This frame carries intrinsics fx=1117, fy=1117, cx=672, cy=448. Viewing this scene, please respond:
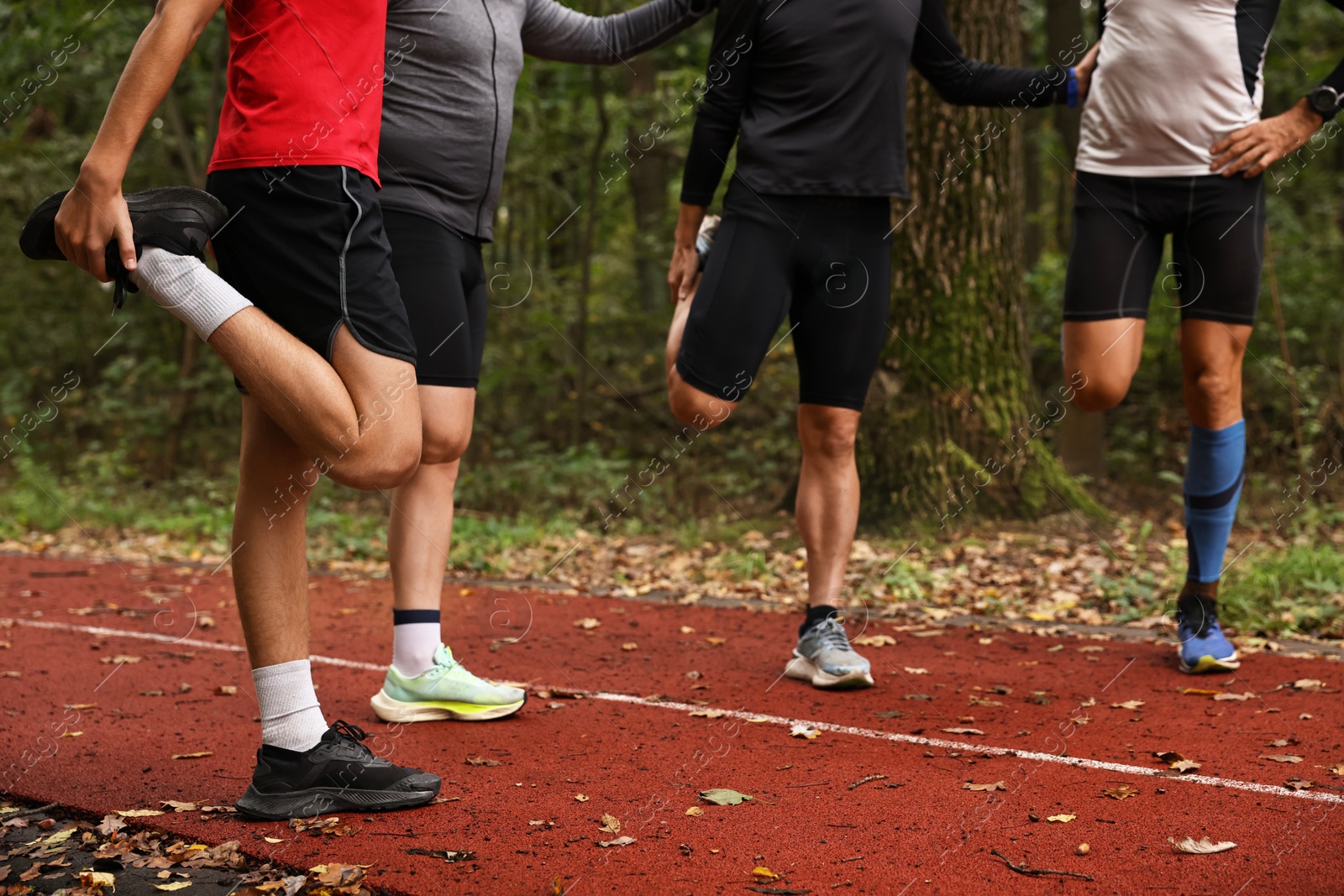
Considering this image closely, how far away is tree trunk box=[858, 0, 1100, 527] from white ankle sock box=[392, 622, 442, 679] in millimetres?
3836

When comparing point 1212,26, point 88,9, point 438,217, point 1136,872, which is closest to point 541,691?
point 438,217

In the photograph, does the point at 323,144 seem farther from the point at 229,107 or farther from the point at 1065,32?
the point at 1065,32

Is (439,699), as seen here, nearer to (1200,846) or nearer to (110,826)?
(110,826)

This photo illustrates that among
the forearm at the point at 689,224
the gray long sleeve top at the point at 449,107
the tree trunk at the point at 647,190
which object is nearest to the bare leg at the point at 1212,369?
the forearm at the point at 689,224

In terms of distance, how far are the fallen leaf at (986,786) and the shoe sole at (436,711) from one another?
54.4 inches

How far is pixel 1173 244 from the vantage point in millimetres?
3781

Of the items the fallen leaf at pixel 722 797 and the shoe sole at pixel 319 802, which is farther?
the fallen leaf at pixel 722 797

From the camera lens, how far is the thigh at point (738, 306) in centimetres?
365

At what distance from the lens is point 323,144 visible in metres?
2.34

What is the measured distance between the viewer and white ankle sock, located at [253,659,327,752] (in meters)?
2.49

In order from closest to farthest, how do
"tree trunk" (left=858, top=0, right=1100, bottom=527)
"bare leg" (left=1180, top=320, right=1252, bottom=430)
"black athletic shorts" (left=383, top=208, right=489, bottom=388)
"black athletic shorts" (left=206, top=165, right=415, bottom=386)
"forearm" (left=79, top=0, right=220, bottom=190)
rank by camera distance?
"forearm" (left=79, top=0, right=220, bottom=190), "black athletic shorts" (left=206, top=165, right=415, bottom=386), "black athletic shorts" (left=383, top=208, right=489, bottom=388), "bare leg" (left=1180, top=320, right=1252, bottom=430), "tree trunk" (left=858, top=0, right=1100, bottom=527)

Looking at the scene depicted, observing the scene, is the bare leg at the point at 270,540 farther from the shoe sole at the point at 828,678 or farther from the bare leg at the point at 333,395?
the shoe sole at the point at 828,678

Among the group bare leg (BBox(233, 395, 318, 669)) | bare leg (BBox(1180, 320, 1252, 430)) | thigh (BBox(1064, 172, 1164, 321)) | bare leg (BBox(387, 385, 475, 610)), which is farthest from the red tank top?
bare leg (BBox(1180, 320, 1252, 430))

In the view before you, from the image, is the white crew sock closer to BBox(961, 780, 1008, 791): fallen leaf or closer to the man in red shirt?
the man in red shirt
